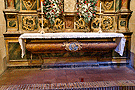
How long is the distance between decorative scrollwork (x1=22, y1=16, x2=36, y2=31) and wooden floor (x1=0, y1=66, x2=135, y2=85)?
4.49 ft

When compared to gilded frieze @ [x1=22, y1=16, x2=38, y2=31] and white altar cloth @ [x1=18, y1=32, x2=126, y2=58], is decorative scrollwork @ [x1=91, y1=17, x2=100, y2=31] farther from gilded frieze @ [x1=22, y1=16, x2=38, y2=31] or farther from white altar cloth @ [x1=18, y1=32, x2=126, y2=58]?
gilded frieze @ [x1=22, y1=16, x2=38, y2=31]

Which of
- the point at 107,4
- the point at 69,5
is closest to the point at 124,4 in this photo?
the point at 107,4

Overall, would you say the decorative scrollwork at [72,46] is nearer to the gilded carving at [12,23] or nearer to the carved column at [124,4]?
the gilded carving at [12,23]

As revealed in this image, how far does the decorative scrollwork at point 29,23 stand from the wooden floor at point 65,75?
1.37 metres

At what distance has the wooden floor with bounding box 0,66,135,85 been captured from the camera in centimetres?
352

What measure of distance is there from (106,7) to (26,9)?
9.04 ft

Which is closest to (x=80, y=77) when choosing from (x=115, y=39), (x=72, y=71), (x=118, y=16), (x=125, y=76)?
(x=72, y=71)

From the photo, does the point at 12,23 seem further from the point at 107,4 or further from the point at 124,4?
the point at 124,4

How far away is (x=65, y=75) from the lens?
3.87m

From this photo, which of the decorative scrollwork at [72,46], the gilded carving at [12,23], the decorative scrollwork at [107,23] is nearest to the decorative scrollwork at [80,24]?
the decorative scrollwork at [107,23]

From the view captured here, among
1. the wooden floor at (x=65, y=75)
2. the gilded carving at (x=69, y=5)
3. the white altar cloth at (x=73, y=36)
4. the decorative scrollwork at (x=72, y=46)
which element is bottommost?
the wooden floor at (x=65, y=75)

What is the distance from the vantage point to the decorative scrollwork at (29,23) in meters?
4.50

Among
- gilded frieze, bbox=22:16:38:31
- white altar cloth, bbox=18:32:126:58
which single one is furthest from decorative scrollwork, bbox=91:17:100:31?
gilded frieze, bbox=22:16:38:31

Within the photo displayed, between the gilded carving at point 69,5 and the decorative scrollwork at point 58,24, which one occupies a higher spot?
the gilded carving at point 69,5
